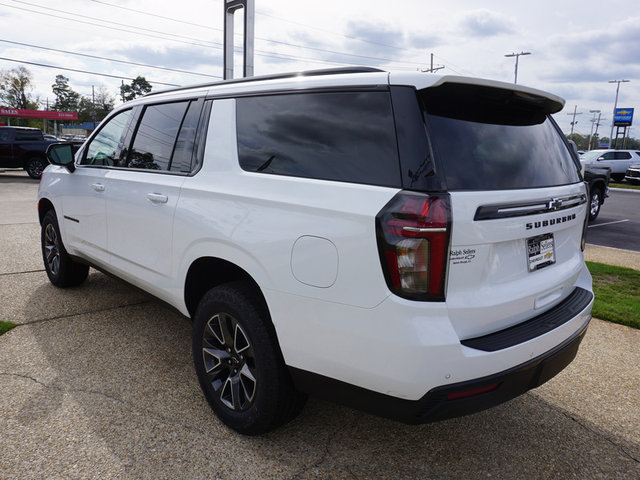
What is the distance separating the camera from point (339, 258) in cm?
201

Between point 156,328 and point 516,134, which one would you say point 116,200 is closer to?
point 156,328

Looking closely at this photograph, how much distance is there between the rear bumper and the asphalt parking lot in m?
0.50

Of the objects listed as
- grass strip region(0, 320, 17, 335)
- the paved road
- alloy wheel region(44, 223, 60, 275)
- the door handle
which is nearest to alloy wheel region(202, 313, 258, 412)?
the door handle

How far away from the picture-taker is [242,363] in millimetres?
2551

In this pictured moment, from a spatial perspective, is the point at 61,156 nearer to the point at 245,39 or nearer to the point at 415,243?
the point at 415,243

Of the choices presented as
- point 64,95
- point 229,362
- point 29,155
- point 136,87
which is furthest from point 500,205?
point 64,95

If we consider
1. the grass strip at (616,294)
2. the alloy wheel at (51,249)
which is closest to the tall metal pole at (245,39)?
the alloy wheel at (51,249)

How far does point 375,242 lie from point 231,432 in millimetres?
1445

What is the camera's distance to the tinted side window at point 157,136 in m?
3.18

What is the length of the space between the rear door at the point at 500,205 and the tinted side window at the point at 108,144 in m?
2.67

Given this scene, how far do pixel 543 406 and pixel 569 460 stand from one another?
54cm

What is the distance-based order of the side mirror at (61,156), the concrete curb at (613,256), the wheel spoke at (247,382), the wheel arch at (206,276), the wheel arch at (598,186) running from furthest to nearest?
the wheel arch at (598,186) < the concrete curb at (613,256) < the side mirror at (61,156) < the wheel arch at (206,276) < the wheel spoke at (247,382)

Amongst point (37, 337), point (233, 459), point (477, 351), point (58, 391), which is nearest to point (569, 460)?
point (477, 351)

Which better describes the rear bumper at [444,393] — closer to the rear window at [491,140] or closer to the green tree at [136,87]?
the rear window at [491,140]
